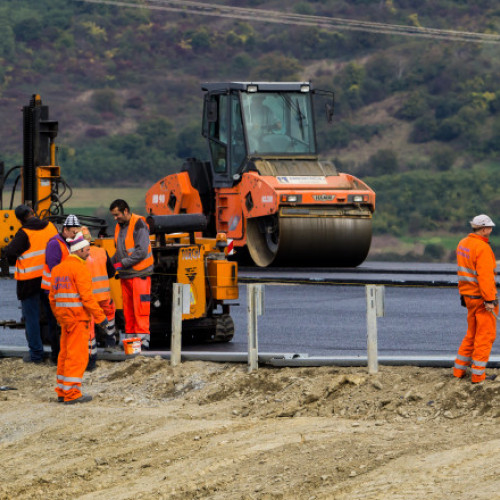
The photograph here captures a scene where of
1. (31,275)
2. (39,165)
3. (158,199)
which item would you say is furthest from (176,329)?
(158,199)

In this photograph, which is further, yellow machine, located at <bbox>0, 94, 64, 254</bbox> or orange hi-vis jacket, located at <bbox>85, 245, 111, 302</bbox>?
yellow machine, located at <bbox>0, 94, 64, 254</bbox>

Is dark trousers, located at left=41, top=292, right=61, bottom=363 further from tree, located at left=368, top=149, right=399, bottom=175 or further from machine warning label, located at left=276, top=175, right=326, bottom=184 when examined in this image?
tree, located at left=368, top=149, right=399, bottom=175

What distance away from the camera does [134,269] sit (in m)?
13.2

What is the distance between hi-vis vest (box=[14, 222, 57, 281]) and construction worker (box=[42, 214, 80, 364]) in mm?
313

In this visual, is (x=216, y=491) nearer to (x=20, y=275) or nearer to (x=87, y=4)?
(x=20, y=275)

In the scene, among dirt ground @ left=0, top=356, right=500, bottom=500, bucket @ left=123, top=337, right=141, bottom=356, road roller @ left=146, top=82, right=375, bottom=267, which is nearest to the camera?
dirt ground @ left=0, top=356, right=500, bottom=500

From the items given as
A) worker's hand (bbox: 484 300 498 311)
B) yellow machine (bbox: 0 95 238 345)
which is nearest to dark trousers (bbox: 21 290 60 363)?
yellow machine (bbox: 0 95 238 345)

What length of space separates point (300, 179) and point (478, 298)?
45.2 ft

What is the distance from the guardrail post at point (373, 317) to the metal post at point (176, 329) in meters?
2.14

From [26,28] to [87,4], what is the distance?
8043 millimetres

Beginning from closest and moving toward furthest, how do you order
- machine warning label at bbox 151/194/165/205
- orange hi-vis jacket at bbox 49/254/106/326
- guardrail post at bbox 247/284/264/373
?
orange hi-vis jacket at bbox 49/254/106/326 → guardrail post at bbox 247/284/264/373 → machine warning label at bbox 151/194/165/205

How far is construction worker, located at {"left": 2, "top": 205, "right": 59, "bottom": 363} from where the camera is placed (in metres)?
13.4

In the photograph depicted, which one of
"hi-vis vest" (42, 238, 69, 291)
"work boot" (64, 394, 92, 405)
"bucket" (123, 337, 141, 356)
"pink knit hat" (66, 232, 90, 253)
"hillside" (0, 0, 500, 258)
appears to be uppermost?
"hillside" (0, 0, 500, 258)

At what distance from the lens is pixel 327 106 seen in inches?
997
